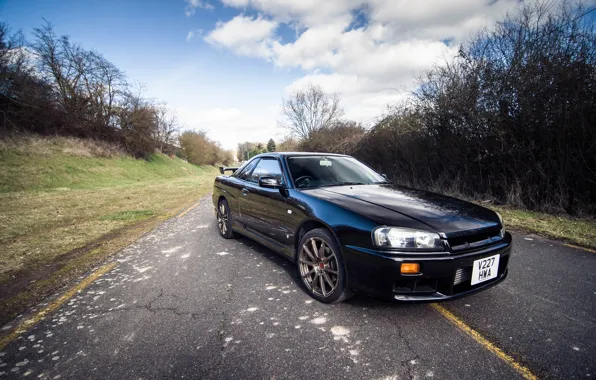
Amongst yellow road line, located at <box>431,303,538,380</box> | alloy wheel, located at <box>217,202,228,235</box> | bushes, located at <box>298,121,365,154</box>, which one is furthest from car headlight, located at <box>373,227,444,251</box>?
bushes, located at <box>298,121,365,154</box>

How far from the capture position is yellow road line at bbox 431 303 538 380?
158 cm

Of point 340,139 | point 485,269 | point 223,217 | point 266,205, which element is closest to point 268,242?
point 266,205

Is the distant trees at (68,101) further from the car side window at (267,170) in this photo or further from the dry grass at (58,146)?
the car side window at (267,170)

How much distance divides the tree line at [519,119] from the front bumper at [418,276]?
5.35m

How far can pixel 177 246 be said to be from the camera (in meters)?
4.15

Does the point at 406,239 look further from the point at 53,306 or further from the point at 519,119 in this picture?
the point at 519,119

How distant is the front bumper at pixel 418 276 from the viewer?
1920mm

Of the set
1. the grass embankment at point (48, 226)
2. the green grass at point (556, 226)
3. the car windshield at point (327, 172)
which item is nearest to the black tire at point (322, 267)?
the car windshield at point (327, 172)

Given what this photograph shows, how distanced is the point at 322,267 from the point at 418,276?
823 mm

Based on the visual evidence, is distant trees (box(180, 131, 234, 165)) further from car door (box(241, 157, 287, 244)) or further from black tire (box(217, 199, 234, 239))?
car door (box(241, 157, 287, 244))

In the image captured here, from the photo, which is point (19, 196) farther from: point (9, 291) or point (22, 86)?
point (22, 86)

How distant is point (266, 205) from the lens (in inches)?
132

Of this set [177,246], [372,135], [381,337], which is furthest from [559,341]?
[372,135]

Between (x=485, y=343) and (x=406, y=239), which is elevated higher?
(x=406, y=239)
